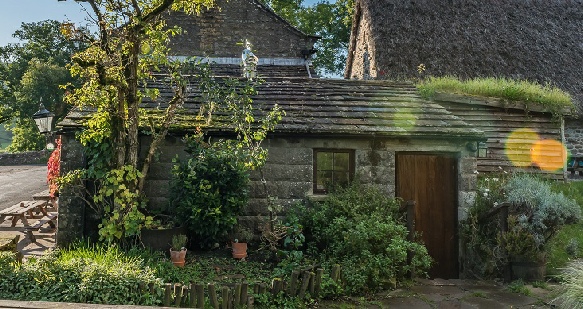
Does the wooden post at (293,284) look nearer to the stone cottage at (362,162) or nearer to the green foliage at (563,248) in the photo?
the stone cottage at (362,162)

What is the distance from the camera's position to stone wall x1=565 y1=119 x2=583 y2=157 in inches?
557

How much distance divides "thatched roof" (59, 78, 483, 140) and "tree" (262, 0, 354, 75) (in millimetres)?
21666

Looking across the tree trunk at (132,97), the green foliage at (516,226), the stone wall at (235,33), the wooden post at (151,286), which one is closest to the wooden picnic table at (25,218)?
the tree trunk at (132,97)

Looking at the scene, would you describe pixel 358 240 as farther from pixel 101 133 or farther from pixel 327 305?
pixel 101 133

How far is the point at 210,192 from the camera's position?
23.6 ft

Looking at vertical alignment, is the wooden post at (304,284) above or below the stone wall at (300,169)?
below

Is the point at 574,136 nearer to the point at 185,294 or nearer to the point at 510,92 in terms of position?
the point at 510,92

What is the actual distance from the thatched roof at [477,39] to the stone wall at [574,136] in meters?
0.90

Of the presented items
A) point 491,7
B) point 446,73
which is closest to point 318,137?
point 446,73

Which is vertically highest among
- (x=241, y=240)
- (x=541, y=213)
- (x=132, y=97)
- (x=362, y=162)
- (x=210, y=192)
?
(x=132, y=97)

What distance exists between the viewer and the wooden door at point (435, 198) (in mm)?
8281

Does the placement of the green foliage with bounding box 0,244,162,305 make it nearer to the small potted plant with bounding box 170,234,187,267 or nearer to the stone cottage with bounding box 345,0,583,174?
the small potted plant with bounding box 170,234,187,267

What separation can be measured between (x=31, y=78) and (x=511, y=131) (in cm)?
3180

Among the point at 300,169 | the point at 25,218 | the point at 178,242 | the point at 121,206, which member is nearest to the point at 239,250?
the point at 178,242
